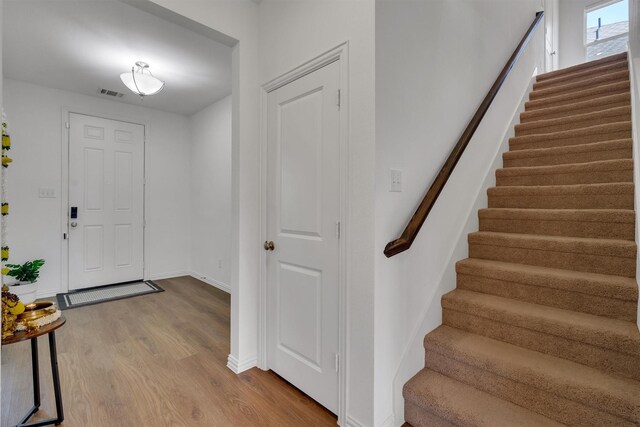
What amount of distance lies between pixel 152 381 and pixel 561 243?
2.79 meters

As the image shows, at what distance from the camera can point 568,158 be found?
252 cm

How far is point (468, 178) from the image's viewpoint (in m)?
2.36

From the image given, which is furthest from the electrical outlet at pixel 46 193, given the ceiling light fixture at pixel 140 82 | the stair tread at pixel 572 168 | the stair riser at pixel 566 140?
the stair riser at pixel 566 140

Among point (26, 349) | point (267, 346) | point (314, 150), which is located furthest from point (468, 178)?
point (26, 349)

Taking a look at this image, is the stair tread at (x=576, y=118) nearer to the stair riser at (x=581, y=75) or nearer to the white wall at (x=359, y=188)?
the stair riser at (x=581, y=75)

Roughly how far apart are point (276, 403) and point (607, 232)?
2295mm

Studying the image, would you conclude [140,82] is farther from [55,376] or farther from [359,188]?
[359,188]

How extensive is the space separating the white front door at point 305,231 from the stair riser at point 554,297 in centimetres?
102

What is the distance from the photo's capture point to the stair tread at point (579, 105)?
2703mm

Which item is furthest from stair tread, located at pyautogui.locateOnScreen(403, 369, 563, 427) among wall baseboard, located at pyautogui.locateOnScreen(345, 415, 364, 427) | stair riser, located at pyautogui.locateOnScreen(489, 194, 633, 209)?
stair riser, located at pyautogui.locateOnScreen(489, 194, 633, 209)

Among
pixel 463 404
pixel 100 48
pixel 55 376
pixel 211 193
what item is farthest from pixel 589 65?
pixel 55 376

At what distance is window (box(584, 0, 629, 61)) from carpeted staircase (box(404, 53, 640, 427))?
3602mm

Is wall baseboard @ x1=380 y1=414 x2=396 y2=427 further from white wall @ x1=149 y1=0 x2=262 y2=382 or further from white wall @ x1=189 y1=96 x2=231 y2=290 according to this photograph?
white wall @ x1=189 y1=96 x2=231 y2=290

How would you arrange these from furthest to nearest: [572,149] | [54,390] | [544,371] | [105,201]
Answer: [105,201]
[572,149]
[54,390]
[544,371]
